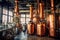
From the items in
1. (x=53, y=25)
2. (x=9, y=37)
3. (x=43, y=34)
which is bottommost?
(x=9, y=37)

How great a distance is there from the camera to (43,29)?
1146 millimetres

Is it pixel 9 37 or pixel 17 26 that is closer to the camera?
pixel 9 37

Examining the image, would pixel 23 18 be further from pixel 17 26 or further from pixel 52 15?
pixel 52 15

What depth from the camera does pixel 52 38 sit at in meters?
1.13

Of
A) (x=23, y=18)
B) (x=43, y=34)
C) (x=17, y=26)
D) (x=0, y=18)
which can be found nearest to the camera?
(x=43, y=34)

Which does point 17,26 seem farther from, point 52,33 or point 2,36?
point 52,33

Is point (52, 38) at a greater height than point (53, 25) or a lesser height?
lesser

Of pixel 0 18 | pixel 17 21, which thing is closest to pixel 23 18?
pixel 0 18

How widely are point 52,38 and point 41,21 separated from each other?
0.23 metres

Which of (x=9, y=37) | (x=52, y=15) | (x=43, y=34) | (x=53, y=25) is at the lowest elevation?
(x=9, y=37)

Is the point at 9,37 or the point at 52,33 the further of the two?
the point at 9,37

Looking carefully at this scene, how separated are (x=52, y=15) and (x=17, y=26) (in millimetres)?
1028

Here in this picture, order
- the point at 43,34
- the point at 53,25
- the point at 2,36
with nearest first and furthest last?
the point at 53,25 → the point at 43,34 → the point at 2,36

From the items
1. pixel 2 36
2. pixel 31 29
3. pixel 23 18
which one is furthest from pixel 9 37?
pixel 23 18
